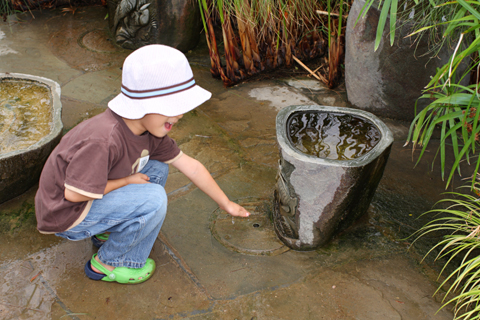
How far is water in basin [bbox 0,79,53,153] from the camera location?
2.67 meters

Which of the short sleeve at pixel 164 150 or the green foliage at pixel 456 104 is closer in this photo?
the green foliage at pixel 456 104

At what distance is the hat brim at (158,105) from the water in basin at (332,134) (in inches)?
27.1

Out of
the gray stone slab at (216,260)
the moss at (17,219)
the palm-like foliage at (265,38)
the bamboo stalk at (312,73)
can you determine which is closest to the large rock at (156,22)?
the palm-like foliage at (265,38)

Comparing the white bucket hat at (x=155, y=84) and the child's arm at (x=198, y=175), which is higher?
the white bucket hat at (x=155, y=84)

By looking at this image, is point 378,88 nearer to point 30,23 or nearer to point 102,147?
point 102,147

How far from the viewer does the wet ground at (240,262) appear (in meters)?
1.93

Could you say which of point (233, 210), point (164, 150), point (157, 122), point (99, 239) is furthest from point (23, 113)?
point (233, 210)

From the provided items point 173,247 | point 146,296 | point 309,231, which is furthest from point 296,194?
point 146,296

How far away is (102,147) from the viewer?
1.66 metres

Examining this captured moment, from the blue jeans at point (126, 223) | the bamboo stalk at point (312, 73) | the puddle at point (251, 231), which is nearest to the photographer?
the blue jeans at point (126, 223)

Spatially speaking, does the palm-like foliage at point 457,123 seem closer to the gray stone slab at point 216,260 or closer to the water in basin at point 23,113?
the gray stone slab at point 216,260

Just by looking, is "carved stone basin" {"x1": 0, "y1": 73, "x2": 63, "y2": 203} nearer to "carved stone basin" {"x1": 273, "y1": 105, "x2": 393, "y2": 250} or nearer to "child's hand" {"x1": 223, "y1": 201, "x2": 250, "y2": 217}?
"child's hand" {"x1": 223, "y1": 201, "x2": 250, "y2": 217}

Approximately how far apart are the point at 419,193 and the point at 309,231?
36.9 inches

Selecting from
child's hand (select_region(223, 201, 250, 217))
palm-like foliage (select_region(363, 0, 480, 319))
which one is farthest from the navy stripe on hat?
palm-like foliage (select_region(363, 0, 480, 319))
